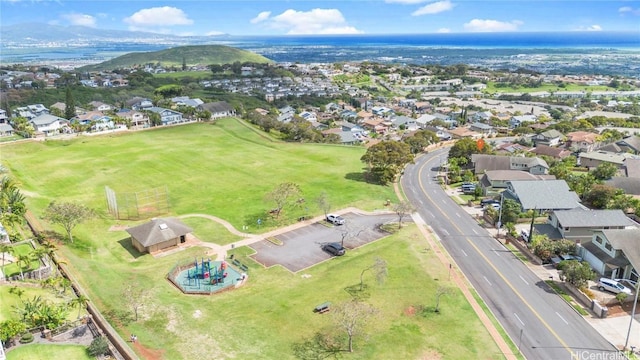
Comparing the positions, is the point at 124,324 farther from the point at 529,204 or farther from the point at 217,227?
the point at 529,204

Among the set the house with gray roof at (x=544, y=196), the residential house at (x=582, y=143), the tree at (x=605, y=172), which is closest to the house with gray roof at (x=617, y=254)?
the house with gray roof at (x=544, y=196)

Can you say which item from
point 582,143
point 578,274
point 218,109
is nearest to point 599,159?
point 582,143

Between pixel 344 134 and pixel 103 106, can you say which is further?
pixel 103 106

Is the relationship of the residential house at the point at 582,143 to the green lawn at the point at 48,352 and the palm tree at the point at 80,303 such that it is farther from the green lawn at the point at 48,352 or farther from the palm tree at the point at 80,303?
the green lawn at the point at 48,352

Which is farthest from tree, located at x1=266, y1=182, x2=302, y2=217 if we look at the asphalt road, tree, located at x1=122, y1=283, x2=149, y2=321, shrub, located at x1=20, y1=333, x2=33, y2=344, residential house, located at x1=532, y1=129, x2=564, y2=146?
residential house, located at x1=532, y1=129, x2=564, y2=146

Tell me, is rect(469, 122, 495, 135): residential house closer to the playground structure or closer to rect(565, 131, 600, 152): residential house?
rect(565, 131, 600, 152): residential house

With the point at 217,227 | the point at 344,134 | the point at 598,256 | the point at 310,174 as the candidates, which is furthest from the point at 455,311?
the point at 344,134
